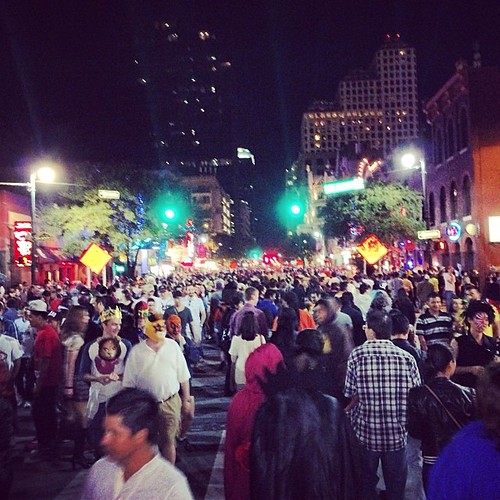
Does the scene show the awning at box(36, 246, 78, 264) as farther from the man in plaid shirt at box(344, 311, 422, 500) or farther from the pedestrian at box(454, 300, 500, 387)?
the man in plaid shirt at box(344, 311, 422, 500)

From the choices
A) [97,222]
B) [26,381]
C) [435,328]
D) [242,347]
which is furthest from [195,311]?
[97,222]

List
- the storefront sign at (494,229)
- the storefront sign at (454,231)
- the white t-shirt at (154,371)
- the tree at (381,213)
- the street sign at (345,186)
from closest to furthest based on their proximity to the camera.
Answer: the white t-shirt at (154,371) < the storefront sign at (494,229) < the storefront sign at (454,231) < the street sign at (345,186) < the tree at (381,213)

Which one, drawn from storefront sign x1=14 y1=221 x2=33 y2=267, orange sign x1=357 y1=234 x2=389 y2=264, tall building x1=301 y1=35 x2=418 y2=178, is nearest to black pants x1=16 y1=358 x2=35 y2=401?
orange sign x1=357 y1=234 x2=389 y2=264

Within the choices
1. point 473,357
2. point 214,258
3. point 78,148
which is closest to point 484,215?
point 473,357

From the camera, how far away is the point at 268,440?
350cm

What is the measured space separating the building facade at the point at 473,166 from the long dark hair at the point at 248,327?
85.8 feet

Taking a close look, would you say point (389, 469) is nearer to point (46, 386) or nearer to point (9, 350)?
point (46, 386)

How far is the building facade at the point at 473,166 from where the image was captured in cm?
3397

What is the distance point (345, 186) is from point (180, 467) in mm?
30787

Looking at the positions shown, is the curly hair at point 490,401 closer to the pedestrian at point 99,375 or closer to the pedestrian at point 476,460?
the pedestrian at point 476,460

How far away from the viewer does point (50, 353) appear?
8.60m

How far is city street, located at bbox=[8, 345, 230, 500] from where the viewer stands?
715 cm

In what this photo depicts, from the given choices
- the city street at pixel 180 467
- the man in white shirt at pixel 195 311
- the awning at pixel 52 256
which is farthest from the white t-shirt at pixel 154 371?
the awning at pixel 52 256

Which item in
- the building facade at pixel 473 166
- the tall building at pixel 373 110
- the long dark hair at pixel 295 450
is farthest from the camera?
the tall building at pixel 373 110
